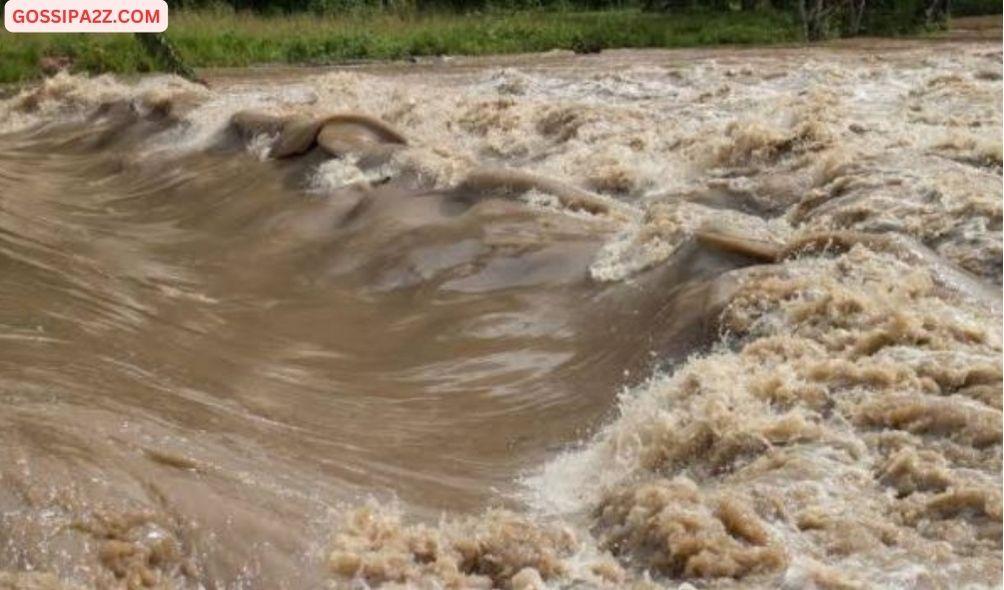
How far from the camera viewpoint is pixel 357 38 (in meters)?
25.5

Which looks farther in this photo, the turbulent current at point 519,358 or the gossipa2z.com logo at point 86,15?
the gossipa2z.com logo at point 86,15

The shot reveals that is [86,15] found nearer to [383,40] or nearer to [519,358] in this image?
[519,358]

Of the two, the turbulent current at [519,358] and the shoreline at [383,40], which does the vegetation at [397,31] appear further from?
the turbulent current at [519,358]

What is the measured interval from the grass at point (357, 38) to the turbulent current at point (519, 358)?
9436 millimetres

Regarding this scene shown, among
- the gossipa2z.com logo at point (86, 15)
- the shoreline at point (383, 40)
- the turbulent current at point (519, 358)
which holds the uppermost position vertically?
the gossipa2z.com logo at point (86, 15)

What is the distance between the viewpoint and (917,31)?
88.0 ft

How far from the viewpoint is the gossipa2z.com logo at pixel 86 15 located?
12.4m

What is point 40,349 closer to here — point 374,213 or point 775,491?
point 775,491

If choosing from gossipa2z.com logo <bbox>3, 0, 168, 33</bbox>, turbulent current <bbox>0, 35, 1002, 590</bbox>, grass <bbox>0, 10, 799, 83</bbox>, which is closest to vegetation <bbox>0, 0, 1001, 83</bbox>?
grass <bbox>0, 10, 799, 83</bbox>

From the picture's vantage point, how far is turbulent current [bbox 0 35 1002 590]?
3959 millimetres

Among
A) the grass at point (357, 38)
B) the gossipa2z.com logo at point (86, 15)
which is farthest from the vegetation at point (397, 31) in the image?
the gossipa2z.com logo at point (86, 15)

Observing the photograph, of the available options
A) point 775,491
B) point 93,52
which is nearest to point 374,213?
point 775,491

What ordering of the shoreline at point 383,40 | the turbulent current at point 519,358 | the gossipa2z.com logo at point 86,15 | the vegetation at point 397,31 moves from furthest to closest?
the vegetation at point 397,31
the shoreline at point 383,40
the gossipa2z.com logo at point 86,15
the turbulent current at point 519,358

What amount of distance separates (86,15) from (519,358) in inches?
295
